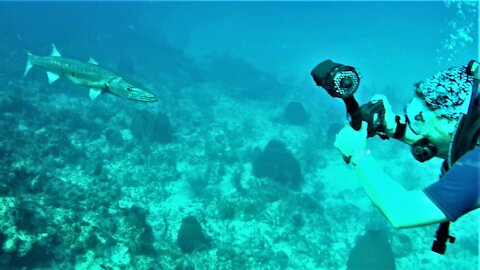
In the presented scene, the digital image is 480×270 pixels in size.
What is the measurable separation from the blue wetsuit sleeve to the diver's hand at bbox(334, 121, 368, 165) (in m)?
0.45

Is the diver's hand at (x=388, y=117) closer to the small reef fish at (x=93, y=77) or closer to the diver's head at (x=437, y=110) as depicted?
the diver's head at (x=437, y=110)

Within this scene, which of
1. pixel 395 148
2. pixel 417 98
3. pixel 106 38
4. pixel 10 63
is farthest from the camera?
pixel 106 38

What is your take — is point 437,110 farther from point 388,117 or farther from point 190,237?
point 190,237

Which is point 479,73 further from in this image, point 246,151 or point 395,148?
point 395,148

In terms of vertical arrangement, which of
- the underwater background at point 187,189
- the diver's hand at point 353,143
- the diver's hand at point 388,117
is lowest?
the underwater background at point 187,189

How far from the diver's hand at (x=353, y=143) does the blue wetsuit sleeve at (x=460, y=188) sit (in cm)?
45

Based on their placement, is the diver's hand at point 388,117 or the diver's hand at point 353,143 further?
the diver's hand at point 388,117

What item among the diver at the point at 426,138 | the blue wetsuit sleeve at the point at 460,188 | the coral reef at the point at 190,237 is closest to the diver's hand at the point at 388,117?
the diver at the point at 426,138

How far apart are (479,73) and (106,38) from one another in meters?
47.3

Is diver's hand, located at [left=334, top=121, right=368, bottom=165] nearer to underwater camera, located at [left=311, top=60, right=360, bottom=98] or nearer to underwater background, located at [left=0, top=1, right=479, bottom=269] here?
underwater camera, located at [left=311, top=60, right=360, bottom=98]

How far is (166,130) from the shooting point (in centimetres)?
1675

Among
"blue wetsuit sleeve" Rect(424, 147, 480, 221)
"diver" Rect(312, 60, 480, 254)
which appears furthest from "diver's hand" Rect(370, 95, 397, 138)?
"blue wetsuit sleeve" Rect(424, 147, 480, 221)

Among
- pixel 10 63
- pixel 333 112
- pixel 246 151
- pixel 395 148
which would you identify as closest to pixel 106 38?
pixel 10 63

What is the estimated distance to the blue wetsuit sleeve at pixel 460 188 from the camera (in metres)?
1.65
